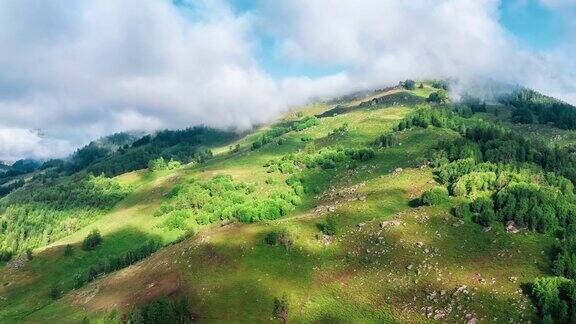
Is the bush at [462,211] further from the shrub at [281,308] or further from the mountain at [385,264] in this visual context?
the shrub at [281,308]

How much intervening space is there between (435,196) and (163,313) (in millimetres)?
69343

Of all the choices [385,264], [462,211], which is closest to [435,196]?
[462,211]

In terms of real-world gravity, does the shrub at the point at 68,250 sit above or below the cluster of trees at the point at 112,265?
above

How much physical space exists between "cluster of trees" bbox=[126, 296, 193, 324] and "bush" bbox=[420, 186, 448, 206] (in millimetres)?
62462

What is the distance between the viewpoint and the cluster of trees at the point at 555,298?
251ft

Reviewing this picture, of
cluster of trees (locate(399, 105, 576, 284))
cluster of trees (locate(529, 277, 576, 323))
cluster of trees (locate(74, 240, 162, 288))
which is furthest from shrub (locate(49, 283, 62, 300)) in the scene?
cluster of trees (locate(529, 277, 576, 323))

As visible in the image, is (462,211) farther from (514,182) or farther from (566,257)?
(566,257)

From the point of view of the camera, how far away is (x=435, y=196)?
124750 mm

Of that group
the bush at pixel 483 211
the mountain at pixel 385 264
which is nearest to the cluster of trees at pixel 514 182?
the bush at pixel 483 211

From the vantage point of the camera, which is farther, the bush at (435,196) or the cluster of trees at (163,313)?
the bush at (435,196)

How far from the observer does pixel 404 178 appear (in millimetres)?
154750

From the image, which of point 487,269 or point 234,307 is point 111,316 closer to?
point 234,307

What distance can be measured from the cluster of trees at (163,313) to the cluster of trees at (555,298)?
5945cm

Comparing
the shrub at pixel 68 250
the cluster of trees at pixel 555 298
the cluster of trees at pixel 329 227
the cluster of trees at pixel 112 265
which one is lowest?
the cluster of trees at pixel 555 298
